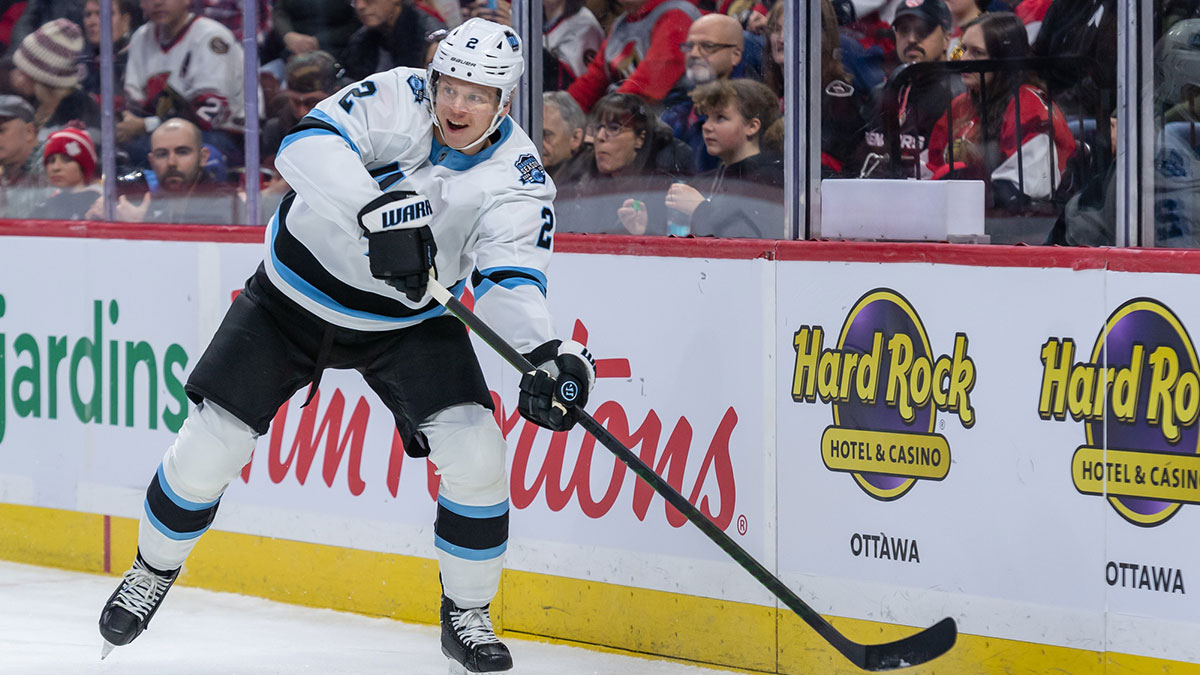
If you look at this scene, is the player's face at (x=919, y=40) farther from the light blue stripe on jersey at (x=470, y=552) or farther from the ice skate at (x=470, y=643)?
the ice skate at (x=470, y=643)

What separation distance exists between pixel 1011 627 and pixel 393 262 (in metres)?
1.42

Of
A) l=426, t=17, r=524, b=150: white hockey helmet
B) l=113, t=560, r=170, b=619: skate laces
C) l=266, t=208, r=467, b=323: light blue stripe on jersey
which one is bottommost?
l=113, t=560, r=170, b=619: skate laces

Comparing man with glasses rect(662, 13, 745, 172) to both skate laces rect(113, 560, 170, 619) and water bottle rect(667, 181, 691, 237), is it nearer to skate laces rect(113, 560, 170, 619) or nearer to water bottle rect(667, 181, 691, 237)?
water bottle rect(667, 181, 691, 237)

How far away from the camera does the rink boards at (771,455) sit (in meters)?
3.21

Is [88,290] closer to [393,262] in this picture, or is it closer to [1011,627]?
[393,262]

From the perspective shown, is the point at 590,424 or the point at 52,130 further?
the point at 52,130

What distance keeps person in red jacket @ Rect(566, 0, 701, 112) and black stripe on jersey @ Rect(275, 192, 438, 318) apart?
96cm

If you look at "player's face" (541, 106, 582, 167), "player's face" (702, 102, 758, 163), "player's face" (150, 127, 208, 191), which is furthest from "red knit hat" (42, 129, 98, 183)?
"player's face" (702, 102, 758, 163)

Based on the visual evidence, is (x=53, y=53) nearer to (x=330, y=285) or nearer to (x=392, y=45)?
(x=392, y=45)

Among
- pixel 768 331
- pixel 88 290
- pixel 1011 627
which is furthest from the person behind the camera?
pixel 88 290

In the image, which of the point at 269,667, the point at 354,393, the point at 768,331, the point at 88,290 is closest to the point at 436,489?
the point at 354,393

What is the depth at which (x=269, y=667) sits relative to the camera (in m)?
3.84

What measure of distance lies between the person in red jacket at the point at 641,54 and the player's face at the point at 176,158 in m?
1.29

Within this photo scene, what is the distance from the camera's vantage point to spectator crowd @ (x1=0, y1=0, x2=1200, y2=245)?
3.50 meters
